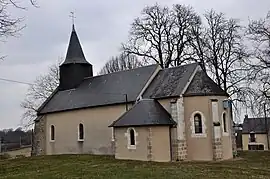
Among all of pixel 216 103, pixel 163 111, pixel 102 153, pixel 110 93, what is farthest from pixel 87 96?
pixel 216 103

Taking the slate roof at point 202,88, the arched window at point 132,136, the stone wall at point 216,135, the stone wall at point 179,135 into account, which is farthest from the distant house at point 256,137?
the arched window at point 132,136

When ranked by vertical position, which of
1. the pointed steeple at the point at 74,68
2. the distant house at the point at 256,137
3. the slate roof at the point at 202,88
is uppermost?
the pointed steeple at the point at 74,68

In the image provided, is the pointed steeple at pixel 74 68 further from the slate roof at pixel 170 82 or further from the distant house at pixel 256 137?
the distant house at pixel 256 137

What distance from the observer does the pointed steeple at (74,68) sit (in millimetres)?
34906

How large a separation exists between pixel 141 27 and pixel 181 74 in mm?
11349

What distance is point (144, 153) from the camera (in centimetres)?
2344

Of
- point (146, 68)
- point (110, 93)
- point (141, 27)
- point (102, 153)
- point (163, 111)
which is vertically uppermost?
point (141, 27)

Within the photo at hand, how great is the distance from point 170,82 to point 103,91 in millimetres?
6591

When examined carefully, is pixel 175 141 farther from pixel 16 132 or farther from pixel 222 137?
pixel 16 132

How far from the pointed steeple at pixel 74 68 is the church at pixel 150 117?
2123 millimetres

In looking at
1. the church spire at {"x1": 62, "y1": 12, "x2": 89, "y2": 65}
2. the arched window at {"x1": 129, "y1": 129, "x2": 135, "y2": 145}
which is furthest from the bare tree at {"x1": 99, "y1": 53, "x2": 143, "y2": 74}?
the arched window at {"x1": 129, "y1": 129, "x2": 135, "y2": 145}

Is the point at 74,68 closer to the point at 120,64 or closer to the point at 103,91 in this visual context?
the point at 103,91

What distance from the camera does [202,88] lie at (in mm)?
24906

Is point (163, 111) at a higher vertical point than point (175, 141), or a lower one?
higher
